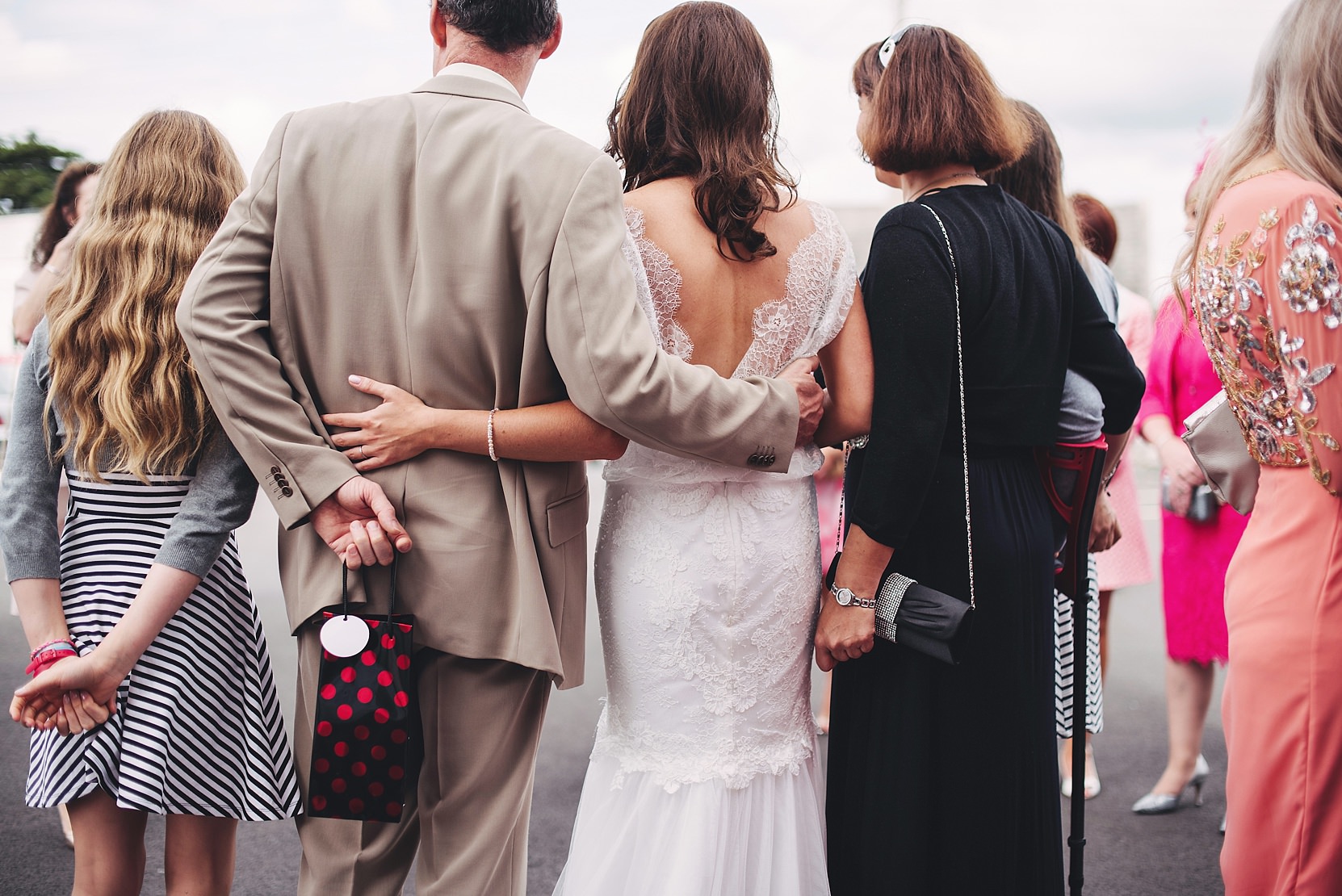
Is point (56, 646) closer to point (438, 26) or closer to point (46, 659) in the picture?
point (46, 659)

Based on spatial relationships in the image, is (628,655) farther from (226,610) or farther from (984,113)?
(984,113)

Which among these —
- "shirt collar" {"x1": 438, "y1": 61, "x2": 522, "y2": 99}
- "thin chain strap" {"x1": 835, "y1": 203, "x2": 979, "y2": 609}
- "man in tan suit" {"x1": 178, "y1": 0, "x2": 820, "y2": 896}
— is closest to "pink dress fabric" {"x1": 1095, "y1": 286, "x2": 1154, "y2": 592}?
"thin chain strap" {"x1": 835, "y1": 203, "x2": 979, "y2": 609}

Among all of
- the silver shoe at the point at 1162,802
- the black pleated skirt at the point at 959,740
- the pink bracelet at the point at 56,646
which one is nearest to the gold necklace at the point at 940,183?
the black pleated skirt at the point at 959,740

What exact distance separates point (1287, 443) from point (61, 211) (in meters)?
3.73

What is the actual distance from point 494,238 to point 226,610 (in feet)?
3.12

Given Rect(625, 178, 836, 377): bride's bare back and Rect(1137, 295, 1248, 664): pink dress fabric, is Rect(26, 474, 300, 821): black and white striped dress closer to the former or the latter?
Rect(625, 178, 836, 377): bride's bare back

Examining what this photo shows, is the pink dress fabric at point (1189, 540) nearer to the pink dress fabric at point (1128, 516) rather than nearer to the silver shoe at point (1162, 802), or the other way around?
the pink dress fabric at point (1128, 516)

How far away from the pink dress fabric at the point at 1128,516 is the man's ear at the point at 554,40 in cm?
246

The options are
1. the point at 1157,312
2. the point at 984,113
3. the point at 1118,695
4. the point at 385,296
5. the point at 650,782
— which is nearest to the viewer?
the point at 385,296

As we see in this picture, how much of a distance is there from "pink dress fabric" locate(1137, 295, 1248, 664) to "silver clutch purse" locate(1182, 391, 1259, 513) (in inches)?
57.7

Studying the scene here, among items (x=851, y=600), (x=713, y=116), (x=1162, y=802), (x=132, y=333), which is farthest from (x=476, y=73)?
(x=1162, y=802)

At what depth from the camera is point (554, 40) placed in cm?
197

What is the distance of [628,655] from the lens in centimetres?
204

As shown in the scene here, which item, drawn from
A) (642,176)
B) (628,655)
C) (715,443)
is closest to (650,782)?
(628,655)
